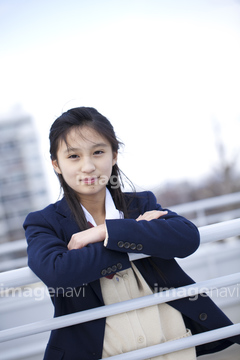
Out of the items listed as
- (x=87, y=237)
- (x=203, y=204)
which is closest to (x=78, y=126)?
(x=87, y=237)

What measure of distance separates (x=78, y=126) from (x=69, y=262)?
1.69ft

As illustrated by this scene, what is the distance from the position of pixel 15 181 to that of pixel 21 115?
11.1 metres

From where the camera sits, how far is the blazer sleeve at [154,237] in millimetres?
1091

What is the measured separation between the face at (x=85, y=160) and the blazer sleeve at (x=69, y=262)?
0.24 meters

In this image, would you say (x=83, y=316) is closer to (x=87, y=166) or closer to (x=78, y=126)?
(x=87, y=166)

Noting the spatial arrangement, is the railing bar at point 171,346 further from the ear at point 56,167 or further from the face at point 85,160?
the ear at point 56,167

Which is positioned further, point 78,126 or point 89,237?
point 78,126

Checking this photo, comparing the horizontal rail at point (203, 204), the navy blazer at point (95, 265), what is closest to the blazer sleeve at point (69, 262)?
the navy blazer at point (95, 265)

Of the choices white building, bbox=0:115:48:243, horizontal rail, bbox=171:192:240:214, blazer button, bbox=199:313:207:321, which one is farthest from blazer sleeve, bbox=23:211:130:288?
white building, bbox=0:115:48:243

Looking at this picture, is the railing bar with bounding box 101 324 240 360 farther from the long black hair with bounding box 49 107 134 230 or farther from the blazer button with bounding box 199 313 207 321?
the long black hair with bounding box 49 107 134 230

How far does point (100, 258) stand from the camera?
1.08 meters

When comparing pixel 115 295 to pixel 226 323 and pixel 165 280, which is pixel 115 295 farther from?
pixel 226 323

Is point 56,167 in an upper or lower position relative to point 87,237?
upper

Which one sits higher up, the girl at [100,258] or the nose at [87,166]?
the nose at [87,166]
